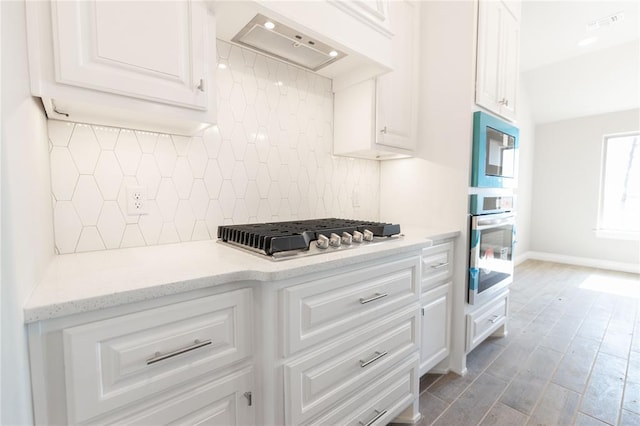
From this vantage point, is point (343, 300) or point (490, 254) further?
point (490, 254)

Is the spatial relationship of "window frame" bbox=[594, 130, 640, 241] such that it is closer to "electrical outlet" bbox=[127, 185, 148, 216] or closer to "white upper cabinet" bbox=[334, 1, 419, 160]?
"white upper cabinet" bbox=[334, 1, 419, 160]

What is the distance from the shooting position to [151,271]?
849mm

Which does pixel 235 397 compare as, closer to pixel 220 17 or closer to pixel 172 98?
pixel 172 98

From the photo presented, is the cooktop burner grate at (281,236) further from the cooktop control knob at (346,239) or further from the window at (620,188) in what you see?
the window at (620,188)

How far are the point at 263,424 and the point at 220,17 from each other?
1575 mm

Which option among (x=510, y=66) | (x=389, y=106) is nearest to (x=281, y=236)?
(x=389, y=106)

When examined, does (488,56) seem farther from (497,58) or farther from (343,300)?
(343,300)

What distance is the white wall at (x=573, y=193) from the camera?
433cm

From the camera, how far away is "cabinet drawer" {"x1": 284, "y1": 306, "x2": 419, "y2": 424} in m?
0.95

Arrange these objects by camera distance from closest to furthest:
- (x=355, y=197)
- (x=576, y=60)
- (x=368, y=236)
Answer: (x=368, y=236) < (x=355, y=197) < (x=576, y=60)

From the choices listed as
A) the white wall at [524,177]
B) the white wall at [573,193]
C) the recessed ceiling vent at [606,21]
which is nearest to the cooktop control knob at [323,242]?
the recessed ceiling vent at [606,21]

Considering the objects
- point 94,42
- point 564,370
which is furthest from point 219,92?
point 564,370

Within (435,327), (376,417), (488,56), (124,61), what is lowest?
(376,417)

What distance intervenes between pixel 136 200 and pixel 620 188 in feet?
20.7
